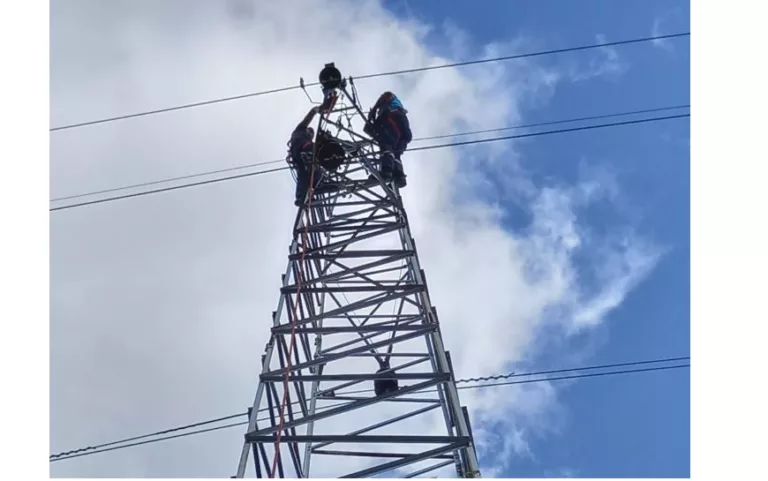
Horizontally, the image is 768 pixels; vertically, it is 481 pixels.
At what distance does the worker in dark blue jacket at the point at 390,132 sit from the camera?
36.2ft

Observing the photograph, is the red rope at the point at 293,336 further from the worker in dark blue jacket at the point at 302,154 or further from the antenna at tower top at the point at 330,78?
the antenna at tower top at the point at 330,78

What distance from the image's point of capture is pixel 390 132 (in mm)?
11391

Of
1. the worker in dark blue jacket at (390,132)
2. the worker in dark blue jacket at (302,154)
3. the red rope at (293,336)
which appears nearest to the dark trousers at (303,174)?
the worker in dark blue jacket at (302,154)

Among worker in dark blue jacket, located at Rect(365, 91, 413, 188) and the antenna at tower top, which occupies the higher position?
the antenna at tower top

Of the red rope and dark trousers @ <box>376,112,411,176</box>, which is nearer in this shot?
the red rope

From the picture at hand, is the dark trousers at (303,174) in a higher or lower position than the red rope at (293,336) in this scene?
higher

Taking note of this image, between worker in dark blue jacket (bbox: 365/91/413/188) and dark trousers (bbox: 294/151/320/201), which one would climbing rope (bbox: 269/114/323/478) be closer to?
dark trousers (bbox: 294/151/320/201)

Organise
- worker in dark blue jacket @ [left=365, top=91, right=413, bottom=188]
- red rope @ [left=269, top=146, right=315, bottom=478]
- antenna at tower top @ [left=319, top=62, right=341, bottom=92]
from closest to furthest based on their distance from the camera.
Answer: red rope @ [left=269, top=146, right=315, bottom=478] → worker in dark blue jacket @ [left=365, top=91, right=413, bottom=188] → antenna at tower top @ [left=319, top=62, right=341, bottom=92]

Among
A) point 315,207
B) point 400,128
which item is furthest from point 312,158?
point 400,128

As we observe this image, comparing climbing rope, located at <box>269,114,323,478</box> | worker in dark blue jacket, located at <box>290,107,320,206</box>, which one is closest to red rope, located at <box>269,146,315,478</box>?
climbing rope, located at <box>269,114,323,478</box>

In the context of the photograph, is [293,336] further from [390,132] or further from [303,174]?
[390,132]

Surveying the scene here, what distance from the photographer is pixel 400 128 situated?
1152cm

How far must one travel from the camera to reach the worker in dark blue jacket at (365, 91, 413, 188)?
11047 millimetres

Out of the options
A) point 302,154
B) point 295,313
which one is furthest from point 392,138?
point 295,313
